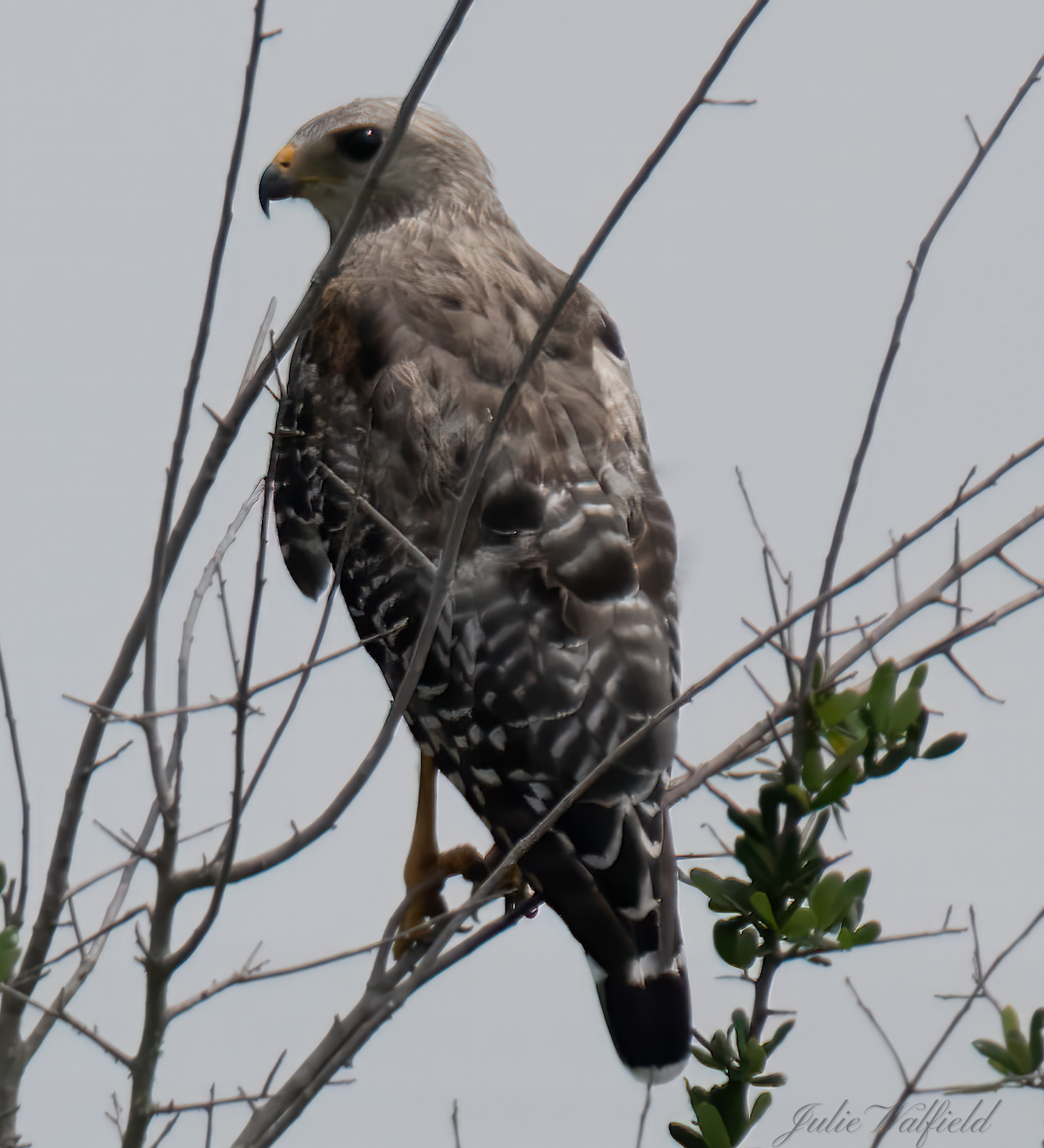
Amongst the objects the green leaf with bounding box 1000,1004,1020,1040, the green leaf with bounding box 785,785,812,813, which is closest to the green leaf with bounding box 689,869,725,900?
the green leaf with bounding box 785,785,812,813

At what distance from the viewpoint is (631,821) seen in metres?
2.61

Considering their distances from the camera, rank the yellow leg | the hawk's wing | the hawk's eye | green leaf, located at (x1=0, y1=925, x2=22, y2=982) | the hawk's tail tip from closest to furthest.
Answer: green leaf, located at (x1=0, y1=925, x2=22, y2=982)
the hawk's tail tip
the hawk's wing
the yellow leg
the hawk's eye

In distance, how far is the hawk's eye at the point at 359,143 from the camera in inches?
152

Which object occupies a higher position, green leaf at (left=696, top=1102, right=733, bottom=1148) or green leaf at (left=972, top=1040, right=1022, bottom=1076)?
green leaf at (left=696, top=1102, right=733, bottom=1148)

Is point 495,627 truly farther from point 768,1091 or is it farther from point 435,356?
point 768,1091

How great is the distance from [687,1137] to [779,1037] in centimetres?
25

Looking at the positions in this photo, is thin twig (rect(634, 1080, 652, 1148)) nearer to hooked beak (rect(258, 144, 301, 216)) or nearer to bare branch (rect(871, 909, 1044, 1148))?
bare branch (rect(871, 909, 1044, 1148))

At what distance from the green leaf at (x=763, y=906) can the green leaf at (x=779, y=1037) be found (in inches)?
7.0

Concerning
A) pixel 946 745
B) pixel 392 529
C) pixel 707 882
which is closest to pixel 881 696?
pixel 946 745

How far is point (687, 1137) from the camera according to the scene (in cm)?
218

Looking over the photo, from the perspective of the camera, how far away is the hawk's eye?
3871 millimetres

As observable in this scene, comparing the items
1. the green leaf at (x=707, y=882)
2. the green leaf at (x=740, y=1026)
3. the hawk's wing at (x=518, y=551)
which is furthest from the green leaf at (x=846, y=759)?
the hawk's wing at (x=518, y=551)

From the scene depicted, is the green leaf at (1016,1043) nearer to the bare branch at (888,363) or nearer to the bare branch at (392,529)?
the bare branch at (888,363)

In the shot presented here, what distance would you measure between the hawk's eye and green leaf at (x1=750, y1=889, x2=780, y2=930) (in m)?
2.71
